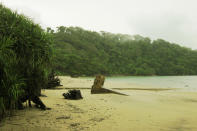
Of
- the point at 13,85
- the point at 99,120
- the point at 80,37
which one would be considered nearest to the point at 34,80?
the point at 13,85

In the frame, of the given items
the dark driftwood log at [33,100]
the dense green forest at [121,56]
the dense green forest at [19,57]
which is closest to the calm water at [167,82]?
the dark driftwood log at [33,100]

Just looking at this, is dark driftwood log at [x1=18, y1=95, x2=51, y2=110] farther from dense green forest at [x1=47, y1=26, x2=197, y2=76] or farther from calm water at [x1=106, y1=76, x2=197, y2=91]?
dense green forest at [x1=47, y1=26, x2=197, y2=76]

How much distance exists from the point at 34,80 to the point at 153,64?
85.9m

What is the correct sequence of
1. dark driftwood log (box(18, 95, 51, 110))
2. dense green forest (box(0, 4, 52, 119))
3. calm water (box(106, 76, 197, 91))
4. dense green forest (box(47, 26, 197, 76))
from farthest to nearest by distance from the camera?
dense green forest (box(47, 26, 197, 76))
calm water (box(106, 76, 197, 91))
dark driftwood log (box(18, 95, 51, 110))
dense green forest (box(0, 4, 52, 119))

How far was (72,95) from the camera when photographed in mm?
8039

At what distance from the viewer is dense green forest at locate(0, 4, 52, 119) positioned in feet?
11.6

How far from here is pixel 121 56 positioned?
89.6 m

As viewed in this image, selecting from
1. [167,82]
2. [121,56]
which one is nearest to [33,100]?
[167,82]

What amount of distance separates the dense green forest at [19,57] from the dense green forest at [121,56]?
189 ft

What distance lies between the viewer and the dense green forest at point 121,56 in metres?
70.7

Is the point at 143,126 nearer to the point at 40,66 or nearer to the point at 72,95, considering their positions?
the point at 40,66

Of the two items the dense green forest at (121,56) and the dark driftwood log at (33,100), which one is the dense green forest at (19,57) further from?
the dense green forest at (121,56)

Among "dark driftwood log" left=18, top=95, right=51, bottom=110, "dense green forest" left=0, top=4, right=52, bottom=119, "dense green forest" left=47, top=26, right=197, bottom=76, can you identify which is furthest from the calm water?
"dense green forest" left=47, top=26, right=197, bottom=76

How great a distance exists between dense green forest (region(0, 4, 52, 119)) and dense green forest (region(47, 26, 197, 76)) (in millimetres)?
57679
